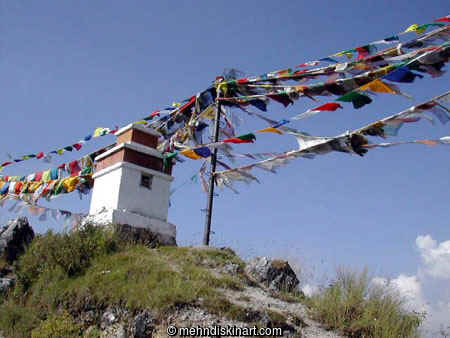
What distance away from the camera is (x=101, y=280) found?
32.3 ft

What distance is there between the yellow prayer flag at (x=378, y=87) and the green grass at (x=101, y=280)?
→ 5096 millimetres

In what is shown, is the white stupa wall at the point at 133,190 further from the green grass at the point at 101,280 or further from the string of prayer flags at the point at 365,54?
the string of prayer flags at the point at 365,54

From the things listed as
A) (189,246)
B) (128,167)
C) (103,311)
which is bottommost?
(103,311)

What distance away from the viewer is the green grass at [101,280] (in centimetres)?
874

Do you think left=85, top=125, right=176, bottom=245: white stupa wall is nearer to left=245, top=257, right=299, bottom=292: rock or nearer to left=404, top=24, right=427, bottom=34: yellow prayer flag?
left=245, top=257, right=299, bottom=292: rock

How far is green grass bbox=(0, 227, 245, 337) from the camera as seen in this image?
874 centimetres

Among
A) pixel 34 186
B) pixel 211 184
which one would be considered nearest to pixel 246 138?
pixel 211 184

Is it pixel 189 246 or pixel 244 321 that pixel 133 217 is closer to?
pixel 189 246

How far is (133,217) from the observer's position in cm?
1298

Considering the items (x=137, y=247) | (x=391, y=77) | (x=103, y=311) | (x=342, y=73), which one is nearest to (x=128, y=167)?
(x=137, y=247)

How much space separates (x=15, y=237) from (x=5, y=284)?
64.0 inches

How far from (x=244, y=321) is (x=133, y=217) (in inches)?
227

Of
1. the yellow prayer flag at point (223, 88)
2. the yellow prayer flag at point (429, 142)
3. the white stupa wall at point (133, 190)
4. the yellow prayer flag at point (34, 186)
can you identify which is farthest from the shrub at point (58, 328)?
the yellow prayer flag at point (34, 186)

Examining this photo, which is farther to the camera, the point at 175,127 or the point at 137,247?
the point at 175,127
